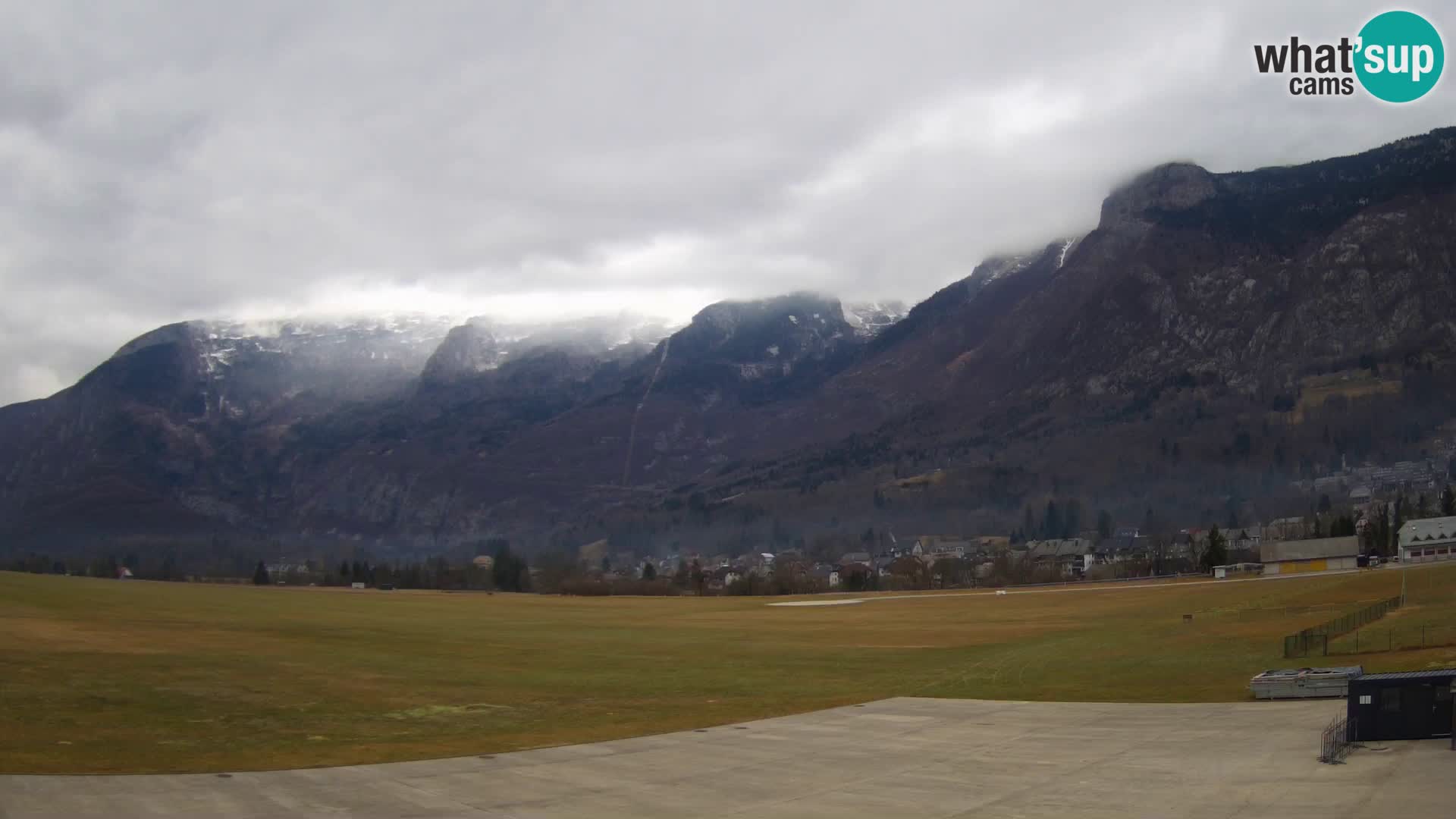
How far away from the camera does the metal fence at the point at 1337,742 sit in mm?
32969

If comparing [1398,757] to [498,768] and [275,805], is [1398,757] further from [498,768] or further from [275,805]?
[275,805]

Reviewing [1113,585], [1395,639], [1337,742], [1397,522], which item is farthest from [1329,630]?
[1397,522]

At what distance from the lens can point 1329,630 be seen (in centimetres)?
6328

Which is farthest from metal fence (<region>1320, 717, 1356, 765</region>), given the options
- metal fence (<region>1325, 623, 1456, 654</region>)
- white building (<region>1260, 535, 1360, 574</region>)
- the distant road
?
white building (<region>1260, 535, 1360, 574</region>)

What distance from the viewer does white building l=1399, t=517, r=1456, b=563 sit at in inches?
4978

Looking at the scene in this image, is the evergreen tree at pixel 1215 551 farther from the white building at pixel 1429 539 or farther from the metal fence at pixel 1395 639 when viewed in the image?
the metal fence at pixel 1395 639

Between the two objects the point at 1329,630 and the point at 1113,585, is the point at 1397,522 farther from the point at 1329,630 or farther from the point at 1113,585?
the point at 1329,630

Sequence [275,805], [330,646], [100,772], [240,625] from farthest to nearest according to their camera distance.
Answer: [240,625]
[330,646]
[100,772]
[275,805]

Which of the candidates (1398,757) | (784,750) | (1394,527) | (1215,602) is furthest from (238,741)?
(1394,527)

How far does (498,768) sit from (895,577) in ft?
551

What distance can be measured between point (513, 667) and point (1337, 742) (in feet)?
142

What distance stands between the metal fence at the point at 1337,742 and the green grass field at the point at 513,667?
12.8 meters

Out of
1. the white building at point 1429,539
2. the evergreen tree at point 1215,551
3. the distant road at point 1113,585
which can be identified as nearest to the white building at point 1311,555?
the distant road at point 1113,585

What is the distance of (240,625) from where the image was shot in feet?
269
